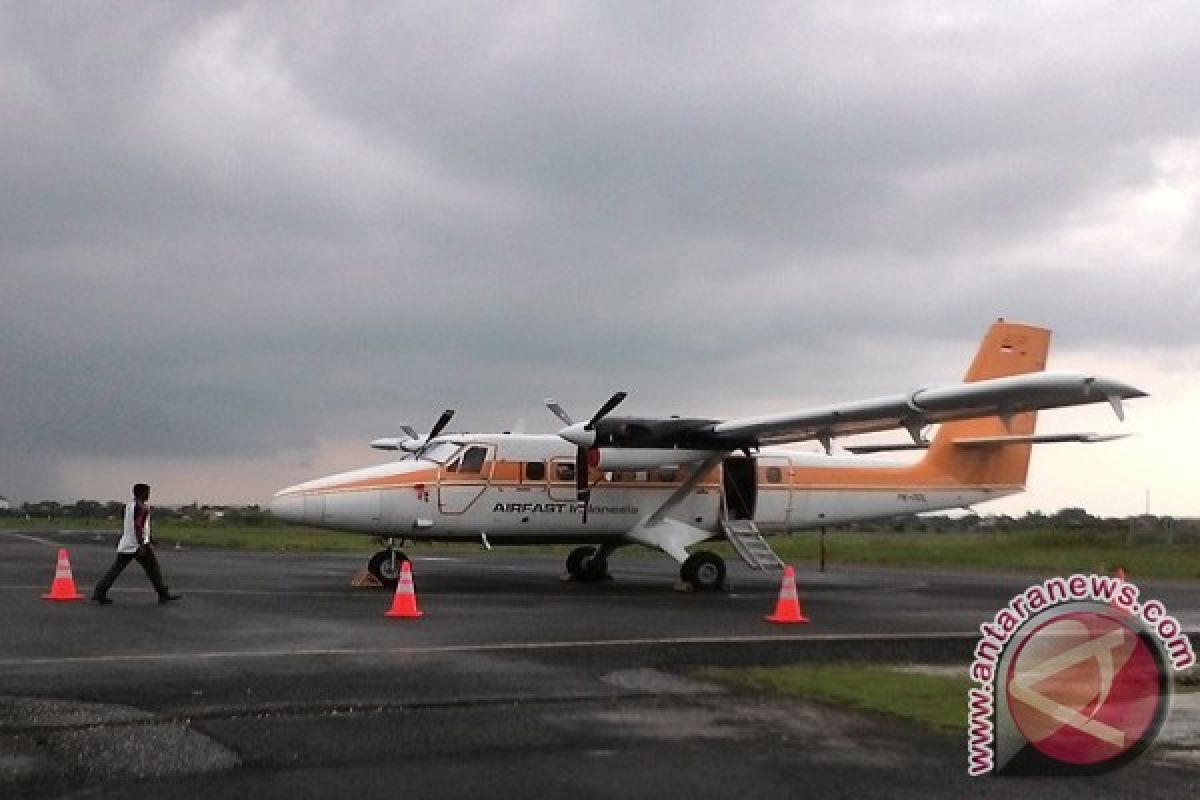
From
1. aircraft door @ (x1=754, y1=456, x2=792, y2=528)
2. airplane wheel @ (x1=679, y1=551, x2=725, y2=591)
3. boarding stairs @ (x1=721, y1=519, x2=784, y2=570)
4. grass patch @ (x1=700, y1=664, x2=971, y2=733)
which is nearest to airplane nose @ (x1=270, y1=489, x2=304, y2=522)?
airplane wheel @ (x1=679, y1=551, x2=725, y2=591)

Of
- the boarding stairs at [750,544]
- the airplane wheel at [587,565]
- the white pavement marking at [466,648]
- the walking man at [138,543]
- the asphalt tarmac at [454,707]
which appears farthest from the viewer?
the airplane wheel at [587,565]

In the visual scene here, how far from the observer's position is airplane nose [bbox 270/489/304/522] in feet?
74.8

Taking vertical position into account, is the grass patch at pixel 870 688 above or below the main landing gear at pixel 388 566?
below

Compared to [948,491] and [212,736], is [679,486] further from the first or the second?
[212,736]

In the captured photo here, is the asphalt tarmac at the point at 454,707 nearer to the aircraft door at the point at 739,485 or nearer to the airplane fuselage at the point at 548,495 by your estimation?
the airplane fuselage at the point at 548,495

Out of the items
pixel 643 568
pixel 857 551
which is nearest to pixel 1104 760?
pixel 643 568

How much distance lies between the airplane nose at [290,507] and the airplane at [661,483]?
0.02 m

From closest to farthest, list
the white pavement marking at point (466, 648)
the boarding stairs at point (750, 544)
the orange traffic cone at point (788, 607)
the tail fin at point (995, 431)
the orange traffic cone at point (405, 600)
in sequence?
the white pavement marking at point (466, 648)
the orange traffic cone at point (405, 600)
the orange traffic cone at point (788, 607)
the boarding stairs at point (750, 544)
the tail fin at point (995, 431)

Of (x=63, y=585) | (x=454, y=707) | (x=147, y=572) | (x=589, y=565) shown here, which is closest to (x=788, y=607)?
(x=454, y=707)

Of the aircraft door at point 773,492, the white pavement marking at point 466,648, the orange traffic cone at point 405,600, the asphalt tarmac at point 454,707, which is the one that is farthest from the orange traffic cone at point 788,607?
the aircraft door at point 773,492

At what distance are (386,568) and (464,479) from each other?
2.27 metres

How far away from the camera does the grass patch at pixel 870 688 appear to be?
9781mm

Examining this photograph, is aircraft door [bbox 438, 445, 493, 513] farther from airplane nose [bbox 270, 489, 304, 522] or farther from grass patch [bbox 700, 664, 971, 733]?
grass patch [bbox 700, 664, 971, 733]

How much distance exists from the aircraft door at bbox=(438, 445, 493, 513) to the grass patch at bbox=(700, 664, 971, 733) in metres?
11.9
